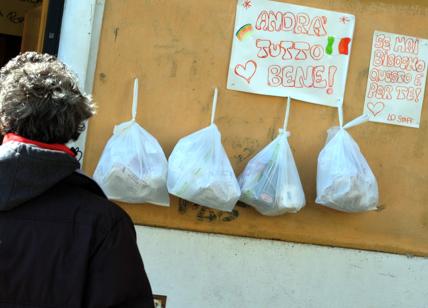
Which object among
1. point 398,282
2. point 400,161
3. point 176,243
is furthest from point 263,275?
point 400,161

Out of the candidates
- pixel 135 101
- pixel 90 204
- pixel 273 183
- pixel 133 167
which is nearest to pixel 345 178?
pixel 273 183

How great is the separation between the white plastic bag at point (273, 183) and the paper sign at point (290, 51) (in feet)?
1.26

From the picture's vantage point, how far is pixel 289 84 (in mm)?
3688

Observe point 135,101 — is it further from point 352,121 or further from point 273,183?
point 352,121

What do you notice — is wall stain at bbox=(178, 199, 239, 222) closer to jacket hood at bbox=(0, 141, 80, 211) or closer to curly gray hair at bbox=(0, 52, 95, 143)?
curly gray hair at bbox=(0, 52, 95, 143)

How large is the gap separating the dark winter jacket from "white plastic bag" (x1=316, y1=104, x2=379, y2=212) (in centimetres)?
181

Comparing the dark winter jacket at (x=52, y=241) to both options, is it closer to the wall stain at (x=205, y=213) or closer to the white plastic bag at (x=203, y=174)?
the white plastic bag at (x=203, y=174)

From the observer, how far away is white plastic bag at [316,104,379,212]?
3443 mm

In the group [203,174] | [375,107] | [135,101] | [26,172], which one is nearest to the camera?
[26,172]

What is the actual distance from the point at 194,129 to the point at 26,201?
189cm

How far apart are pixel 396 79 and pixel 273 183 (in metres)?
1.00

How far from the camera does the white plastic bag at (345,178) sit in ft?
11.3

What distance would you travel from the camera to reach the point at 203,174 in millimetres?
3354

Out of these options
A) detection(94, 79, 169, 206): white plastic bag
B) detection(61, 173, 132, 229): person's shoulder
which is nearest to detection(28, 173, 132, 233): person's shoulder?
detection(61, 173, 132, 229): person's shoulder
